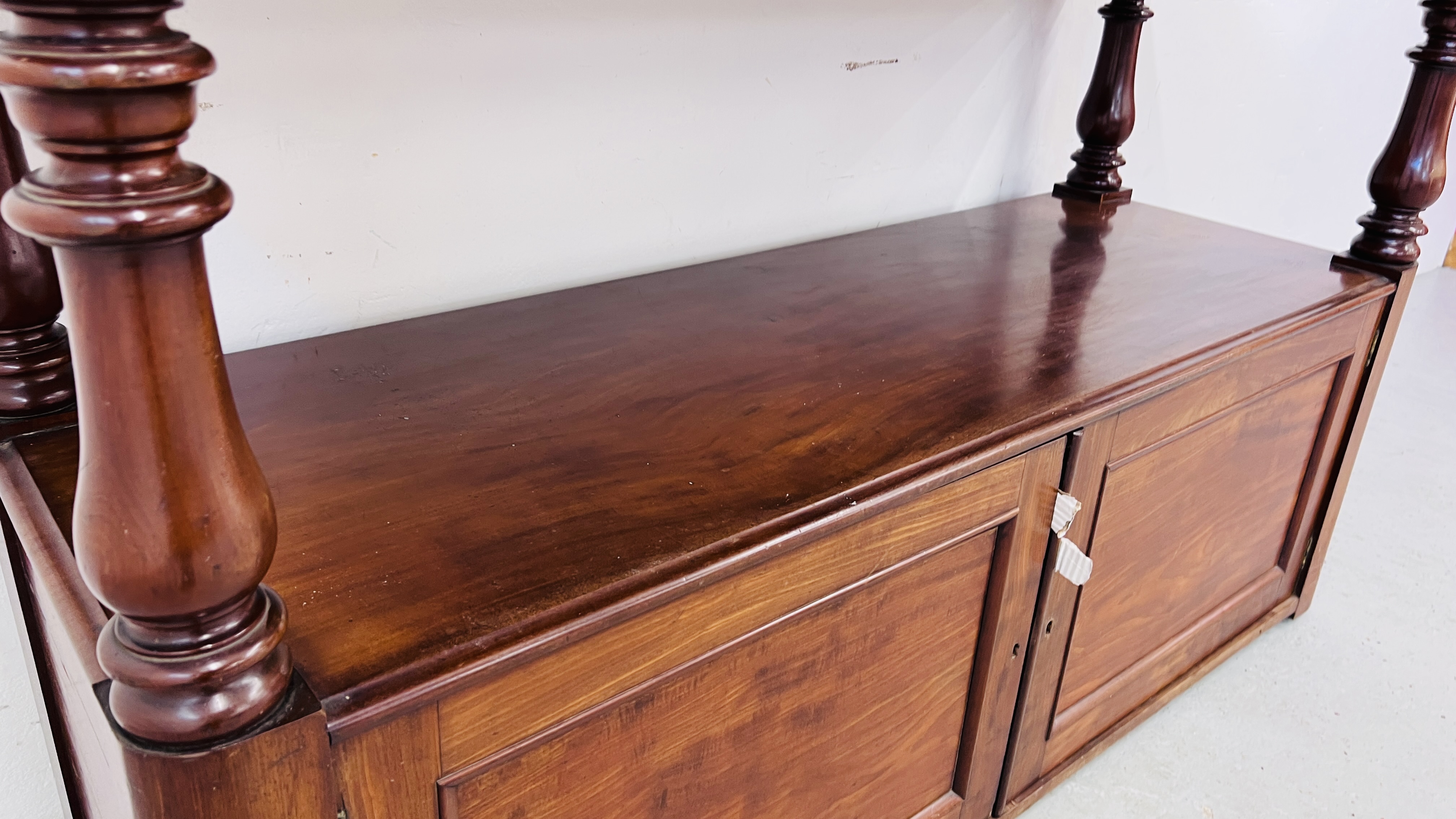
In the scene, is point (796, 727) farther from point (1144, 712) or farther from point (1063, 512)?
point (1144, 712)

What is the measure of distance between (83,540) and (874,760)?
79 cm

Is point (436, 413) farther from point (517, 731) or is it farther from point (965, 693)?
point (965, 693)

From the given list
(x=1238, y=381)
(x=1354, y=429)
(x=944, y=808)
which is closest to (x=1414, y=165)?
(x=1354, y=429)

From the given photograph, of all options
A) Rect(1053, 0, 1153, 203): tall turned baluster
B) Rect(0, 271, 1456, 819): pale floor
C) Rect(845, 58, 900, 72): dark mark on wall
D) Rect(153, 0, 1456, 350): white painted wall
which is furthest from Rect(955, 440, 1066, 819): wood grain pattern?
Rect(1053, 0, 1153, 203): tall turned baluster

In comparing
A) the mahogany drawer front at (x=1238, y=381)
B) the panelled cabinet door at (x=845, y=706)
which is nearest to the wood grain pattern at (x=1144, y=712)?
the panelled cabinet door at (x=845, y=706)

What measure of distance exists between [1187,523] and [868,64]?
2.62 ft

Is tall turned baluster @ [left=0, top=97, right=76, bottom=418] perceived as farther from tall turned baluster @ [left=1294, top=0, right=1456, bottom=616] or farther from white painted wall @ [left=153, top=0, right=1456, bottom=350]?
tall turned baluster @ [left=1294, top=0, right=1456, bottom=616]

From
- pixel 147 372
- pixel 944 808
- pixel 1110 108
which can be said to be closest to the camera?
pixel 147 372

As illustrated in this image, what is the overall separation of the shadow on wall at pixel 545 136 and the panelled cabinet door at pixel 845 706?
1.98 feet

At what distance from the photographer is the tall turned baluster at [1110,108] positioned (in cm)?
175

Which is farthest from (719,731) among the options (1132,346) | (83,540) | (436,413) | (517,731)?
(1132,346)

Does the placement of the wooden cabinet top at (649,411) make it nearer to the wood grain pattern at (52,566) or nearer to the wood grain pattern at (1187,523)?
the wood grain pattern at (52,566)

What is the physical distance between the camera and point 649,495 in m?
0.85

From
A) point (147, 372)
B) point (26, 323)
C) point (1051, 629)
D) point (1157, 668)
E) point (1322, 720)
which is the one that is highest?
point (147, 372)
